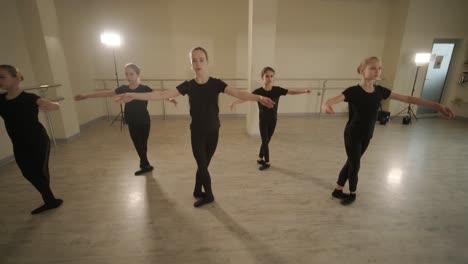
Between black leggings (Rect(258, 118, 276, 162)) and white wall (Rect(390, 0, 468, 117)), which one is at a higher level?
white wall (Rect(390, 0, 468, 117))

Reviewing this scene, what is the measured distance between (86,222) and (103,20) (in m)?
5.61

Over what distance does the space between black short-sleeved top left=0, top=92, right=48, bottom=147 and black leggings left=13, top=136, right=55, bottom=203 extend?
0.05 meters

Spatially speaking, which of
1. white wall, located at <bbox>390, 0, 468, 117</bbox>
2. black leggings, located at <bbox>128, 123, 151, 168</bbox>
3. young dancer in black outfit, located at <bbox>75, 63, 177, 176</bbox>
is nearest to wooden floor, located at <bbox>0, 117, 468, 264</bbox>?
black leggings, located at <bbox>128, 123, 151, 168</bbox>

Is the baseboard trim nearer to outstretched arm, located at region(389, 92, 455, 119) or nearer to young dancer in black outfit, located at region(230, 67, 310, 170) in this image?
young dancer in black outfit, located at region(230, 67, 310, 170)

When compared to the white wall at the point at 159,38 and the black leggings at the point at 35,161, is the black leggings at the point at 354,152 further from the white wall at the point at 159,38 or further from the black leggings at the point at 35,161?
the white wall at the point at 159,38

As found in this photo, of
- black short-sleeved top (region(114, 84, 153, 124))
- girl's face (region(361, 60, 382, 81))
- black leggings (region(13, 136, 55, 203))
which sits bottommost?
black leggings (region(13, 136, 55, 203))

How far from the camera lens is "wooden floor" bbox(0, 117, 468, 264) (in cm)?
187

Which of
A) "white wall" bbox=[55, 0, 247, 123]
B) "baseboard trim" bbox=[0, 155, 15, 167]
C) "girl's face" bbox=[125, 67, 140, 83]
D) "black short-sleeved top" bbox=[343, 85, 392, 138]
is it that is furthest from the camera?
"white wall" bbox=[55, 0, 247, 123]

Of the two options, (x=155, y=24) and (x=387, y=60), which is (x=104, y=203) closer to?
(x=155, y=24)

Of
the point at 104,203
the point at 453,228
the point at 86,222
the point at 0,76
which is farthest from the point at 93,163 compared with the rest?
the point at 453,228

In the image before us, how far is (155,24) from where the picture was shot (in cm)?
600

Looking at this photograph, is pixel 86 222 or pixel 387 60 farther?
pixel 387 60

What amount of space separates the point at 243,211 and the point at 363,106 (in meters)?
1.62

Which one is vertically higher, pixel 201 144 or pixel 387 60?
pixel 387 60
